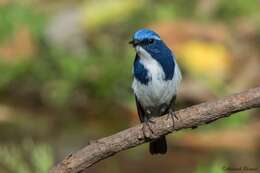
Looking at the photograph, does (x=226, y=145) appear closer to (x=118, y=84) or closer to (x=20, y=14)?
(x=118, y=84)

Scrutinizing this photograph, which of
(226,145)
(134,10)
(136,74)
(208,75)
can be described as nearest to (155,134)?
(136,74)

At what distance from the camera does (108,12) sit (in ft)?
40.0

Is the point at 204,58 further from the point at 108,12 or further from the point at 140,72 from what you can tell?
the point at 140,72

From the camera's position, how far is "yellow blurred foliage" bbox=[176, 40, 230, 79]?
10.4m

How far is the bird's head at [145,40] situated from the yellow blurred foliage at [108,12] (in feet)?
20.9

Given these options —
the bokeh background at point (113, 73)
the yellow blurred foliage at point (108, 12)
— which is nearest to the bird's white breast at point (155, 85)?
the bokeh background at point (113, 73)

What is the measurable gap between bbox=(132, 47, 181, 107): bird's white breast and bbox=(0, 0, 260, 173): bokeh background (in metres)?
2.25

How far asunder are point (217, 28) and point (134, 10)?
3.95 ft

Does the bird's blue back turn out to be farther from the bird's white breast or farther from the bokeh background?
the bokeh background

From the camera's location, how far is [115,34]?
39.0ft

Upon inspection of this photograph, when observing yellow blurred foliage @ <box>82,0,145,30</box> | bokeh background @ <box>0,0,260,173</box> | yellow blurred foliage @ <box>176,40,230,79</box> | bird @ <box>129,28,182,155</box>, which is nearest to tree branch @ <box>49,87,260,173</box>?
bird @ <box>129,28,182,155</box>

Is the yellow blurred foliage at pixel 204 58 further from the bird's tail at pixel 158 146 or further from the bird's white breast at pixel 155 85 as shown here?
the bird's white breast at pixel 155 85

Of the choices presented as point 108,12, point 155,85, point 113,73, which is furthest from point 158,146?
point 108,12

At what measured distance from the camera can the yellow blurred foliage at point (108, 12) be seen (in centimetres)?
1215
